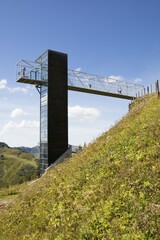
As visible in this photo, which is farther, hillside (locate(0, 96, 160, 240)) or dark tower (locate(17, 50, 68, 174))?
dark tower (locate(17, 50, 68, 174))

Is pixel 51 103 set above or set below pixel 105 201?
above

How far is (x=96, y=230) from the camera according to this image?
6531 millimetres

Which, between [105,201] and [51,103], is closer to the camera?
[105,201]

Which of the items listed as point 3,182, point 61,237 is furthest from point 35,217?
point 3,182

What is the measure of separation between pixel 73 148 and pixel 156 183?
2024cm

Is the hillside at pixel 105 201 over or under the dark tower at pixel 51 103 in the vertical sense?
under

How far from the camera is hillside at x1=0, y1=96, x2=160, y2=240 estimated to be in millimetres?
6293

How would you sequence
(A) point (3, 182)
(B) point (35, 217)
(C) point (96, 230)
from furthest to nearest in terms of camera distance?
(A) point (3, 182)
(B) point (35, 217)
(C) point (96, 230)

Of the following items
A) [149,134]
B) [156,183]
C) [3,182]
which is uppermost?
Answer: [149,134]

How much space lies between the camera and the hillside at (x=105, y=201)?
20.6 ft

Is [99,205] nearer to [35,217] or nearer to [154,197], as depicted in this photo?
[154,197]

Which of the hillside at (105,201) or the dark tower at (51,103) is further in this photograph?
the dark tower at (51,103)

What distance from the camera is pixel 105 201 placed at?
7562 mm

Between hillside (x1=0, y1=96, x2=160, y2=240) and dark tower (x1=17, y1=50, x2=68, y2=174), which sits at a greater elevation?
dark tower (x1=17, y1=50, x2=68, y2=174)
